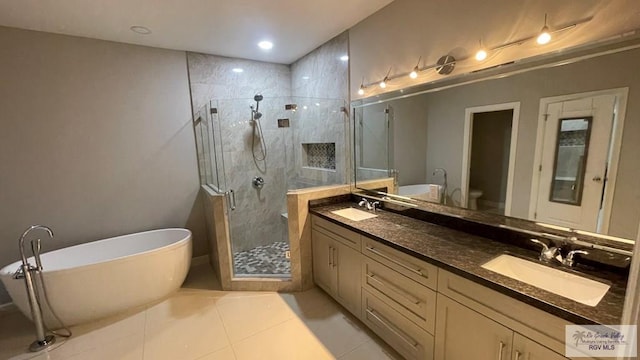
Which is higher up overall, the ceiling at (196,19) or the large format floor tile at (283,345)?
the ceiling at (196,19)

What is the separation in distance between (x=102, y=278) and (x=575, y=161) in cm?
343

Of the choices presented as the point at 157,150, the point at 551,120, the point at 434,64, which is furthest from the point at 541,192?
the point at 157,150

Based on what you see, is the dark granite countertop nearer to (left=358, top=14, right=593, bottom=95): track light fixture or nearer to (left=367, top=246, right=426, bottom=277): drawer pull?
(left=367, top=246, right=426, bottom=277): drawer pull

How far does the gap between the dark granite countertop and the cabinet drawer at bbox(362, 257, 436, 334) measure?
0.21 metres

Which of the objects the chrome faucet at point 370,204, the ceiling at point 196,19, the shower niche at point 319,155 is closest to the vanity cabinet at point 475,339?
the chrome faucet at point 370,204

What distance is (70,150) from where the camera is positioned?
266cm

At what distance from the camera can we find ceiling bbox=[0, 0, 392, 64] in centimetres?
207

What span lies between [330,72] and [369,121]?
0.82m

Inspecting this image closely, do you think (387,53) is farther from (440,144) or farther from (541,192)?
(541,192)

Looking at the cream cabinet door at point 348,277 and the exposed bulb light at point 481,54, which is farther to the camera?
the cream cabinet door at point 348,277

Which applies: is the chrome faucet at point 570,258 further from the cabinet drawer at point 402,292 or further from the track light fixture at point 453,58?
the track light fixture at point 453,58

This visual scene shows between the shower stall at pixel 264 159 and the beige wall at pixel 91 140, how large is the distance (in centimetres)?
39

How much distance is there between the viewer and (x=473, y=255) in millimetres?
1471

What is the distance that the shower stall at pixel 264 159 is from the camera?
3012 millimetres
